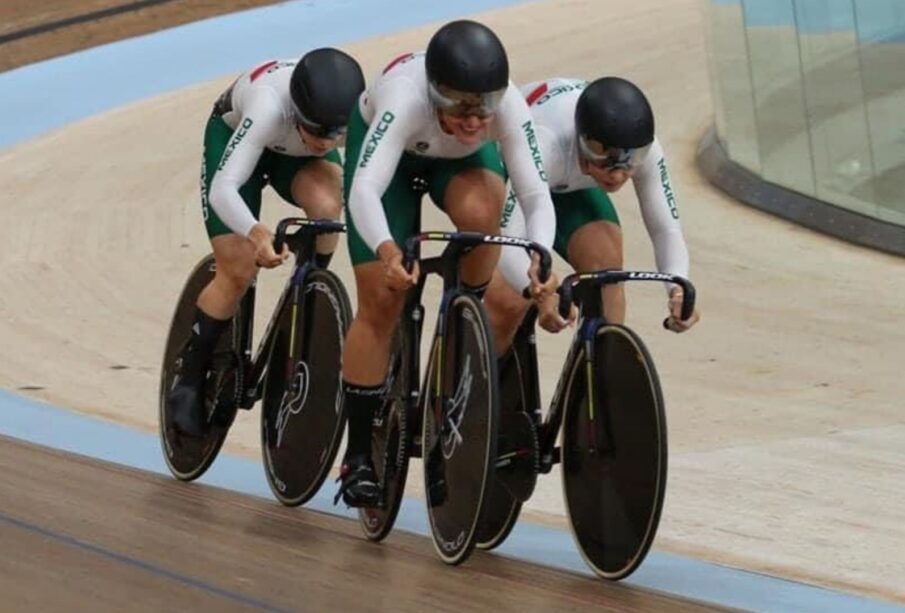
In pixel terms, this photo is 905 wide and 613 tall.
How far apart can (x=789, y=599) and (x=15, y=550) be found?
76.1 inches

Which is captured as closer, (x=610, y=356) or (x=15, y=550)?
(x=610, y=356)

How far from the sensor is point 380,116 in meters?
4.88

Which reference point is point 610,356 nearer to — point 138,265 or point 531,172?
point 531,172

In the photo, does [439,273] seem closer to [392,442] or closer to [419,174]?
[419,174]

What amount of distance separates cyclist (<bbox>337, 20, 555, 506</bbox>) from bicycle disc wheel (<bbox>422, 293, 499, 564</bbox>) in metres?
0.20

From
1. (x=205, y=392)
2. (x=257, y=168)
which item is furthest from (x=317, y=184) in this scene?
(x=205, y=392)

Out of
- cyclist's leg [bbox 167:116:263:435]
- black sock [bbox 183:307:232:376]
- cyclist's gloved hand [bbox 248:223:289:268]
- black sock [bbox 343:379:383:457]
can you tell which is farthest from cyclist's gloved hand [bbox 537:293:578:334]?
black sock [bbox 183:307:232:376]

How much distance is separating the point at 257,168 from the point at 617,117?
59.5 inches

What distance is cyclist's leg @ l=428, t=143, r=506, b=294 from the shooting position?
504 cm

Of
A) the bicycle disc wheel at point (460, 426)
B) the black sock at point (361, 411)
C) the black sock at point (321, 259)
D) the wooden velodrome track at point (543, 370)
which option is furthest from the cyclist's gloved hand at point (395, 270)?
the black sock at point (321, 259)

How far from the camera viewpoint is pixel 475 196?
507 cm

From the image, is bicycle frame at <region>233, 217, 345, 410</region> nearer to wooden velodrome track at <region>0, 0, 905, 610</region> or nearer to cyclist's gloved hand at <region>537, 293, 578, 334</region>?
wooden velodrome track at <region>0, 0, 905, 610</region>

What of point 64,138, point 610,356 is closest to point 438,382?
point 610,356

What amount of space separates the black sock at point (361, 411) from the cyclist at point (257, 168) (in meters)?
0.39
